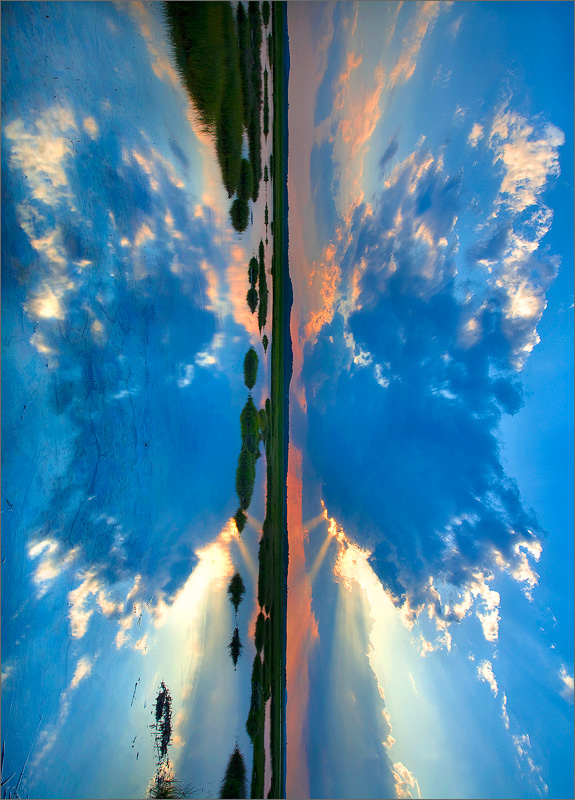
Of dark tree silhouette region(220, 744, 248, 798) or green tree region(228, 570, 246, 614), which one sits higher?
green tree region(228, 570, 246, 614)

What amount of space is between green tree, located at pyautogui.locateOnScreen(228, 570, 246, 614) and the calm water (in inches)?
30.6

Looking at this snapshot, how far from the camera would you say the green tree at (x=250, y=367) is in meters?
6.82

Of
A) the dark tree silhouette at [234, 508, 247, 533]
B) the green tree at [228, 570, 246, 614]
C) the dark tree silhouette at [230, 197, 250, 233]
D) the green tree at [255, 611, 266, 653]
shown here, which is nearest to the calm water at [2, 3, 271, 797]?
the dark tree silhouette at [230, 197, 250, 233]

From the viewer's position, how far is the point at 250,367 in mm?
6855

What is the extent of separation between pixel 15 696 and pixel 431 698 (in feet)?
20.4

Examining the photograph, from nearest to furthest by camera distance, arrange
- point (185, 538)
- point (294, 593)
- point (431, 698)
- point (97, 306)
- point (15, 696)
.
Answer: point (15, 696) → point (97, 306) → point (431, 698) → point (185, 538) → point (294, 593)

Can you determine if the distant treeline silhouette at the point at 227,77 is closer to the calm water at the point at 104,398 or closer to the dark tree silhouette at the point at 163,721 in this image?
the calm water at the point at 104,398

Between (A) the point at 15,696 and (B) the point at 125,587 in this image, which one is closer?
(A) the point at 15,696

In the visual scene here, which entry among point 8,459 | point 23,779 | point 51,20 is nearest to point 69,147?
point 51,20

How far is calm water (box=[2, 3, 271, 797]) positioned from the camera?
3.56 metres

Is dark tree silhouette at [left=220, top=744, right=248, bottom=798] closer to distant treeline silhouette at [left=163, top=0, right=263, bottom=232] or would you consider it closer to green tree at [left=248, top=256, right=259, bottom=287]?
green tree at [left=248, top=256, right=259, bottom=287]

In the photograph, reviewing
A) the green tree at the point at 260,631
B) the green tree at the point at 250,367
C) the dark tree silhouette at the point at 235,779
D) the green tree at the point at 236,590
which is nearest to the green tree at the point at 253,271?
the green tree at the point at 250,367

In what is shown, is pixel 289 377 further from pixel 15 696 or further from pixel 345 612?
pixel 15 696

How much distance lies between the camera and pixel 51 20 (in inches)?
142
